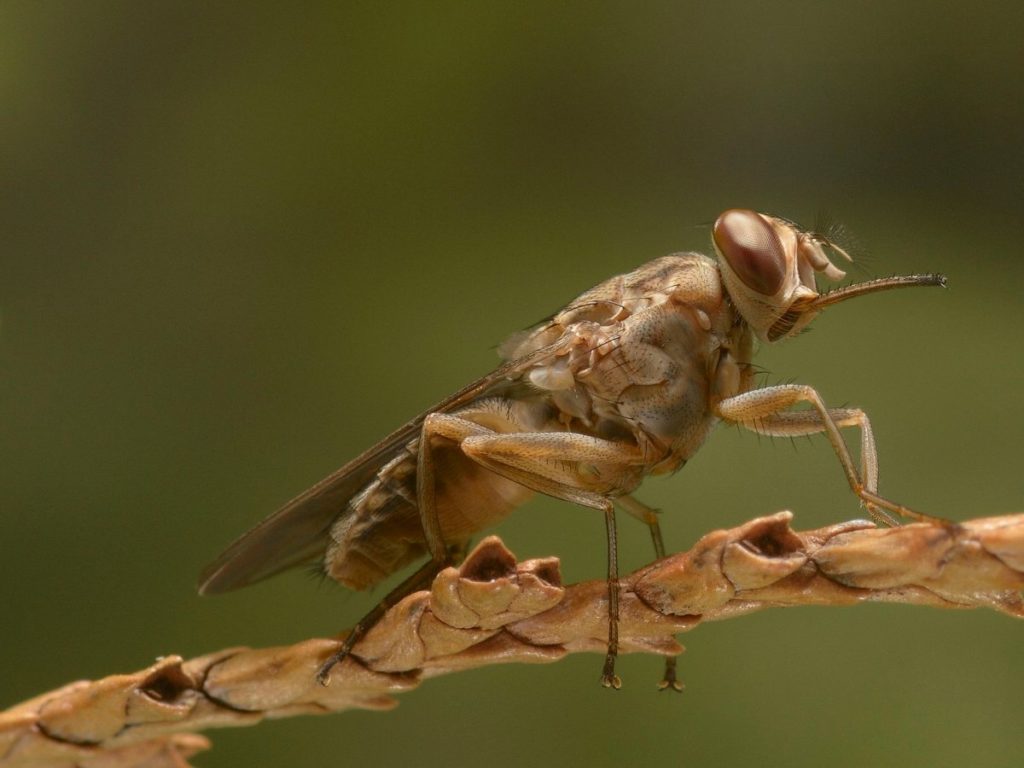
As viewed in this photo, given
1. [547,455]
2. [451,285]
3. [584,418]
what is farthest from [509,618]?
[451,285]

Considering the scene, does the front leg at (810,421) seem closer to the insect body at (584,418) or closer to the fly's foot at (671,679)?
the insect body at (584,418)

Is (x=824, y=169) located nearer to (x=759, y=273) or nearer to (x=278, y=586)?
(x=759, y=273)

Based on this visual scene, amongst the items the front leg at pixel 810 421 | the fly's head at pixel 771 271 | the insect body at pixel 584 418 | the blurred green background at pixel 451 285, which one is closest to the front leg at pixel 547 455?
the insect body at pixel 584 418

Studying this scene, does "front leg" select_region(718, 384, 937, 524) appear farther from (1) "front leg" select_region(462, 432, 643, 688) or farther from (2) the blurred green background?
(2) the blurred green background

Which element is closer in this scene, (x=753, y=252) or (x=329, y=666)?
(x=329, y=666)

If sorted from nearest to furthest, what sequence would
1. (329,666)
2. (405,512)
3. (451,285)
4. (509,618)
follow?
1. (509,618)
2. (329,666)
3. (405,512)
4. (451,285)

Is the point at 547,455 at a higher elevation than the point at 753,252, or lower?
lower

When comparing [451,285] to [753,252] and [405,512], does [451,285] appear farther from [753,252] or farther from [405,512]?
[753,252]

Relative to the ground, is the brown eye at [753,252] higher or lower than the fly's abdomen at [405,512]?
higher
